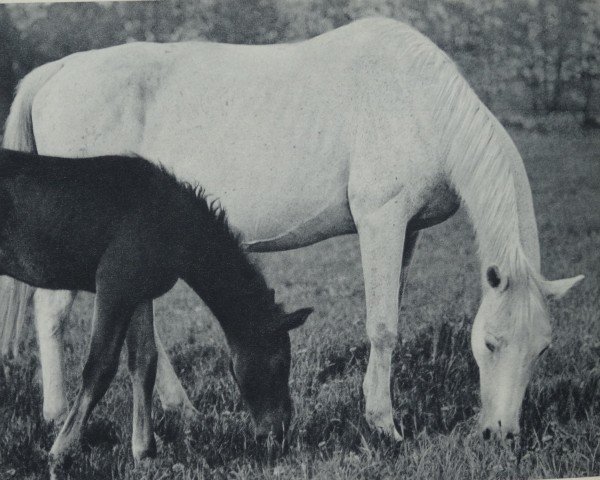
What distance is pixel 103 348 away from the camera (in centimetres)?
312

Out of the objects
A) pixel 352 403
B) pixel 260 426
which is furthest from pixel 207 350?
pixel 352 403

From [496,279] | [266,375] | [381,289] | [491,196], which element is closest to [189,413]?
[266,375]

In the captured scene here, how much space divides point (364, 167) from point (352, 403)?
101cm

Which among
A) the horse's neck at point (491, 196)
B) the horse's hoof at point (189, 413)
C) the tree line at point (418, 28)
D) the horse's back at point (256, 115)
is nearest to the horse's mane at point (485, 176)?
the horse's neck at point (491, 196)

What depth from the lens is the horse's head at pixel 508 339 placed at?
3416 millimetres

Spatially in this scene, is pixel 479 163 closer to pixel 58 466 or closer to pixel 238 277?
pixel 238 277

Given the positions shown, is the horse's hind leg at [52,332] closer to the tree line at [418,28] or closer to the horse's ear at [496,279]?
the tree line at [418,28]

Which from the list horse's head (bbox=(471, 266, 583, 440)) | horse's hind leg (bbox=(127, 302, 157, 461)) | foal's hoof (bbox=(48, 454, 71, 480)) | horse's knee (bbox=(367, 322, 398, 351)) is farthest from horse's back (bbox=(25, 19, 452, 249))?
foal's hoof (bbox=(48, 454, 71, 480))

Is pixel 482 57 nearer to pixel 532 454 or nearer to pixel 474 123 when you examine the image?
pixel 474 123

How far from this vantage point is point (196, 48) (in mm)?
3531

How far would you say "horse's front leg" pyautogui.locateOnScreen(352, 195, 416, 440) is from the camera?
3424 mm

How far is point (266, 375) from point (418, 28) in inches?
64.4

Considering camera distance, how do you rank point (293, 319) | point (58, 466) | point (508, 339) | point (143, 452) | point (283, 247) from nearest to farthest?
point (293, 319), point (58, 466), point (143, 452), point (508, 339), point (283, 247)

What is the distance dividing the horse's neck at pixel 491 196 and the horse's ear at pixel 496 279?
0.12 ft
